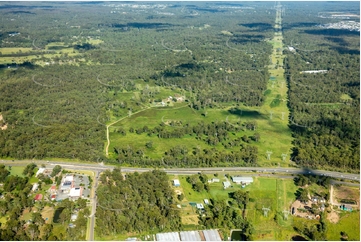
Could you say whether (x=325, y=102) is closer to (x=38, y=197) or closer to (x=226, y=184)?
(x=226, y=184)

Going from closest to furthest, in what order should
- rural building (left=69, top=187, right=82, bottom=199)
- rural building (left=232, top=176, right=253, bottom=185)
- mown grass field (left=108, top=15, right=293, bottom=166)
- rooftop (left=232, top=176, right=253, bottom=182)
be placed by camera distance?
rural building (left=69, top=187, right=82, bottom=199), rural building (left=232, top=176, right=253, bottom=185), rooftop (left=232, top=176, right=253, bottom=182), mown grass field (left=108, top=15, right=293, bottom=166)

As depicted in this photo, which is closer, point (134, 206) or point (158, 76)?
point (134, 206)

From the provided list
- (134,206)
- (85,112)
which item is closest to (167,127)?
(85,112)

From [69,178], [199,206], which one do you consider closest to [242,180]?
[199,206]

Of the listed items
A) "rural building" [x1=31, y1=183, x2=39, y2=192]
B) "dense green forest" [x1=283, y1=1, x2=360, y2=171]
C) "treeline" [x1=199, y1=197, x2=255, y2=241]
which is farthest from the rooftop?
"rural building" [x1=31, y1=183, x2=39, y2=192]

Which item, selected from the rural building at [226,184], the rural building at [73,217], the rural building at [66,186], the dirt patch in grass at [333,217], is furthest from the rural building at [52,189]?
the dirt patch in grass at [333,217]

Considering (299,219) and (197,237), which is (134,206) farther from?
(299,219)

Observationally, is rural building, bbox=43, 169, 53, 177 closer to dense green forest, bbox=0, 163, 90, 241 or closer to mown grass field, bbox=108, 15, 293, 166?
dense green forest, bbox=0, 163, 90, 241
